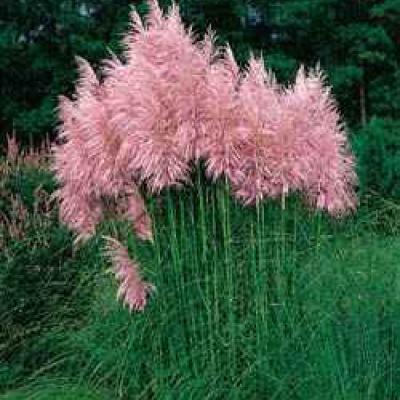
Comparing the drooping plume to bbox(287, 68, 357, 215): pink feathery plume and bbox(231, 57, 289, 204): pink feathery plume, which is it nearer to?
bbox(231, 57, 289, 204): pink feathery plume

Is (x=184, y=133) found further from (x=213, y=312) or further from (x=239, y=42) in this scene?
(x=239, y=42)

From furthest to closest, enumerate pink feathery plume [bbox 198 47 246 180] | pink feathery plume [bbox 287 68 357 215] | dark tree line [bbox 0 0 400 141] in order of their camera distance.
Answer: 1. dark tree line [bbox 0 0 400 141]
2. pink feathery plume [bbox 287 68 357 215]
3. pink feathery plume [bbox 198 47 246 180]

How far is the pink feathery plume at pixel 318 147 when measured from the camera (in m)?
5.03

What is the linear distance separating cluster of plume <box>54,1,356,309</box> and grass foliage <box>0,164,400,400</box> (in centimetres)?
17

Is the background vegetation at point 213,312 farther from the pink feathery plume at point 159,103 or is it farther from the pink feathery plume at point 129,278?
the pink feathery plume at point 159,103

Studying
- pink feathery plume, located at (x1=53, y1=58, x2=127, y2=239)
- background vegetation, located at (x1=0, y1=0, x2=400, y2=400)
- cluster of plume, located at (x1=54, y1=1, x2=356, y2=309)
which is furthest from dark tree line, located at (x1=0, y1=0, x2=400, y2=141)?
cluster of plume, located at (x1=54, y1=1, x2=356, y2=309)

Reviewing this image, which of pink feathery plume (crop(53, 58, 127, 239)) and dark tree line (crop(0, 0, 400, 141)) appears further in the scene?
dark tree line (crop(0, 0, 400, 141))

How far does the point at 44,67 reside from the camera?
1802 centimetres

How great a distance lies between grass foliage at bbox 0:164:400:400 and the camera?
4.68m

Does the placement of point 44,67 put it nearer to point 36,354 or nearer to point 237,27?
point 237,27

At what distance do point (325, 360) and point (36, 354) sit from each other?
2144 mm

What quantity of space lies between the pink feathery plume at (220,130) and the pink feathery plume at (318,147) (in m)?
0.32

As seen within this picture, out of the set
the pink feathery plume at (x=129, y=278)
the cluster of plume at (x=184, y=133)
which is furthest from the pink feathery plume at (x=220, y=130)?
the pink feathery plume at (x=129, y=278)

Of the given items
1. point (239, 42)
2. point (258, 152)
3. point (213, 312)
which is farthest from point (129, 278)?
point (239, 42)
